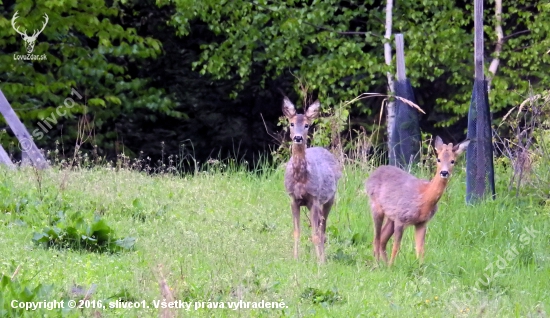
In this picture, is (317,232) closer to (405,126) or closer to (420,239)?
(420,239)

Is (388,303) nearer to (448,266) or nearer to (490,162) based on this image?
(448,266)

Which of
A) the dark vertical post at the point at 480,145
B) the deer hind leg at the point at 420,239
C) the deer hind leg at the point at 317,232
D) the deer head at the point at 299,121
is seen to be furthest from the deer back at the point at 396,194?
the dark vertical post at the point at 480,145

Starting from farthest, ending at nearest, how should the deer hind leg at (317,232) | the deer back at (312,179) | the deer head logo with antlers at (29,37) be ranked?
the deer head logo with antlers at (29,37) < the deer back at (312,179) < the deer hind leg at (317,232)

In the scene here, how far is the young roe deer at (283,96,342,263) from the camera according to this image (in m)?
8.43

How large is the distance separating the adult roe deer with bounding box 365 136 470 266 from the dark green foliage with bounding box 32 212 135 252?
7.72 ft

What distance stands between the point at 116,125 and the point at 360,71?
529 centimetres

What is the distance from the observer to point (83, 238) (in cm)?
769

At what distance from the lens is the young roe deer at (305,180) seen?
8430 mm

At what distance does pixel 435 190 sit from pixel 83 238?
10.1 feet

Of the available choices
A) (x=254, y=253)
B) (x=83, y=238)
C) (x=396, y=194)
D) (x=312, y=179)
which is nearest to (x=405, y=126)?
(x=396, y=194)

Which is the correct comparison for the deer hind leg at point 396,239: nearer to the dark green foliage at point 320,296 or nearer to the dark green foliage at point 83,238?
the dark green foliage at point 320,296

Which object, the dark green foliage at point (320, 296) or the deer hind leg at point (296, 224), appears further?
the deer hind leg at point (296, 224)
